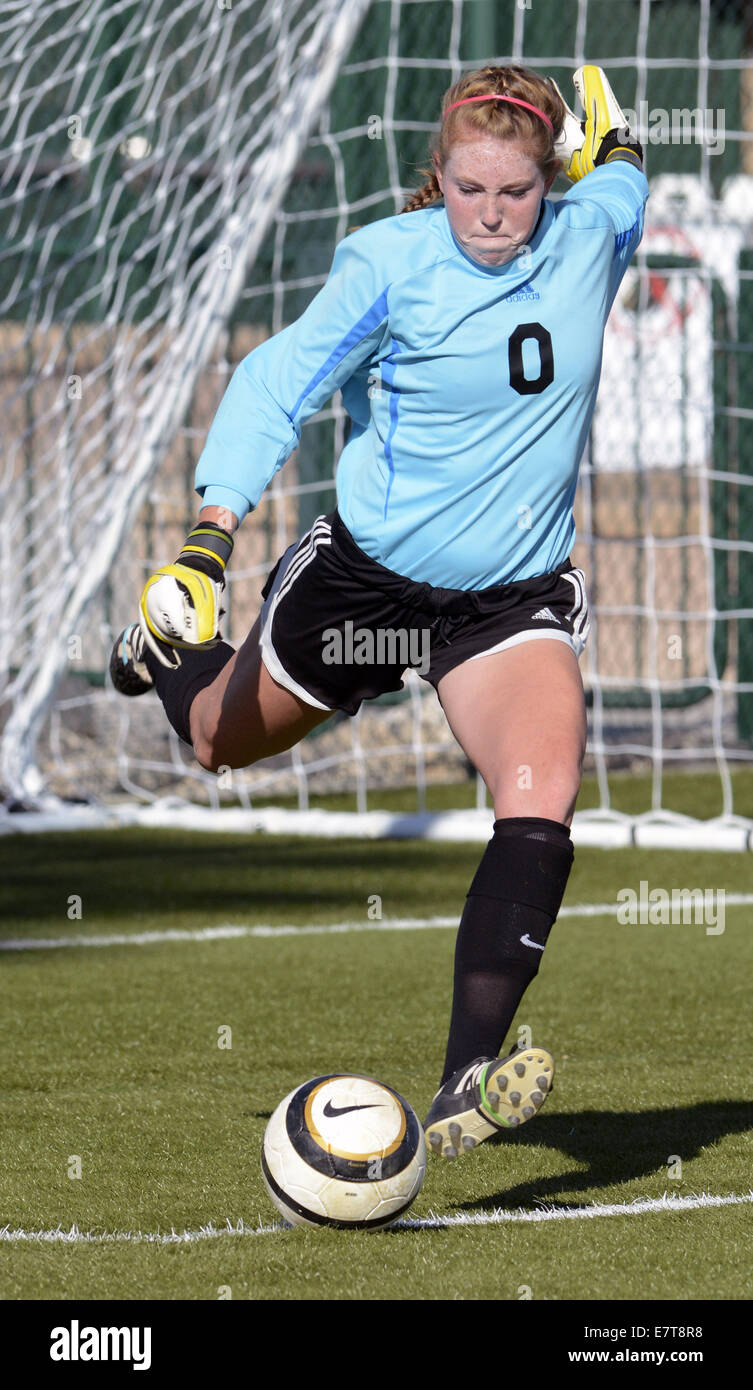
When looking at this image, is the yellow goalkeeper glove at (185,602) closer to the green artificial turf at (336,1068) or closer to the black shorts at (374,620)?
the black shorts at (374,620)

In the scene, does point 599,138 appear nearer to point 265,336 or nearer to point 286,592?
point 286,592

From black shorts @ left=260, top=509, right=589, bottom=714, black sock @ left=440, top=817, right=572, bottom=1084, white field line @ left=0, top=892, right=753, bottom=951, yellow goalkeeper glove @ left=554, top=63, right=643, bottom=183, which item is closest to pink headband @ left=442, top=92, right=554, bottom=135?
yellow goalkeeper glove @ left=554, top=63, right=643, bottom=183

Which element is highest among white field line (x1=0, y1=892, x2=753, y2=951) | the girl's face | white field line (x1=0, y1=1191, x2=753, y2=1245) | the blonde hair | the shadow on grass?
the blonde hair

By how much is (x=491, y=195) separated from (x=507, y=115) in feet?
0.49

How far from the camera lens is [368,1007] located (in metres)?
5.27

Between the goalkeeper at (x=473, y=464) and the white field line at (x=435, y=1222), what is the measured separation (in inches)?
11.8

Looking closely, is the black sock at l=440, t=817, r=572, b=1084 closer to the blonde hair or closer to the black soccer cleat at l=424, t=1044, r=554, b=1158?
the black soccer cleat at l=424, t=1044, r=554, b=1158

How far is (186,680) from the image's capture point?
4.68 metres

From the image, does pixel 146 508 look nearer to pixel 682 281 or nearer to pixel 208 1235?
pixel 682 281

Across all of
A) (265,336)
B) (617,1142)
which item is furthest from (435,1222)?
(265,336)

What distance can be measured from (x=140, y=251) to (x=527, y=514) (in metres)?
5.30

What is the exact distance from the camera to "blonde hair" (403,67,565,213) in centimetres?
362

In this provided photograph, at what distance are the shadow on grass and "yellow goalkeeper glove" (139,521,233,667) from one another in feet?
3.54
